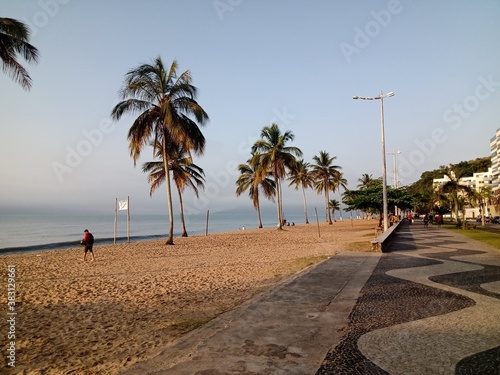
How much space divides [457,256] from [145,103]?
64.1ft

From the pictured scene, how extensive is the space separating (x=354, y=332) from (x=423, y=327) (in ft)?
3.75

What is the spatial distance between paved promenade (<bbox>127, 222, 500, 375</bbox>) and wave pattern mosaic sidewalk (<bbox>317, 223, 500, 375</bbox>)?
0.01 m

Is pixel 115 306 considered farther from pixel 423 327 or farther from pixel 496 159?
pixel 496 159

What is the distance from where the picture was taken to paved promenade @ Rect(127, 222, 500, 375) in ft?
12.1

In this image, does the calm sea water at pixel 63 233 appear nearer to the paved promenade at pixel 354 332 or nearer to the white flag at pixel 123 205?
the white flag at pixel 123 205

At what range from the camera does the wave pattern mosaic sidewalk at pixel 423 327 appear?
12.1ft

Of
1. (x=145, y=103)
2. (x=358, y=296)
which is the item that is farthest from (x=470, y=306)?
(x=145, y=103)

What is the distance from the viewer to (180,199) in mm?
30344

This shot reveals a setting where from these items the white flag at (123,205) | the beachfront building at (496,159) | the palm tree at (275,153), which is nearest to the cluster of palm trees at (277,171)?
the palm tree at (275,153)

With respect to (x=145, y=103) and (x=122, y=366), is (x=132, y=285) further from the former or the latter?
(x=145, y=103)

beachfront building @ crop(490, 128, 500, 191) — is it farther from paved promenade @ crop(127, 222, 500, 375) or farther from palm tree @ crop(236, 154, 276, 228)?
paved promenade @ crop(127, 222, 500, 375)

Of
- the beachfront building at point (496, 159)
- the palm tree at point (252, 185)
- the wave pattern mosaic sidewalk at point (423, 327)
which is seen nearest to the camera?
the wave pattern mosaic sidewalk at point (423, 327)

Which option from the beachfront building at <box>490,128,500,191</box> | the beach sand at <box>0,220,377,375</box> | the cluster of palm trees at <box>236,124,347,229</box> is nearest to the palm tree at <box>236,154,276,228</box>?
the cluster of palm trees at <box>236,124,347,229</box>

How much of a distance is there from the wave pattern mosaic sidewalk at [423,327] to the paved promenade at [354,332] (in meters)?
0.01
